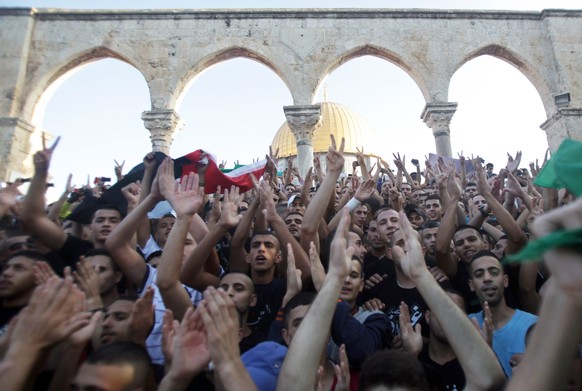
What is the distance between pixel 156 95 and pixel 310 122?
202 inches

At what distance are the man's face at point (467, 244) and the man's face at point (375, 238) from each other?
86 centimetres

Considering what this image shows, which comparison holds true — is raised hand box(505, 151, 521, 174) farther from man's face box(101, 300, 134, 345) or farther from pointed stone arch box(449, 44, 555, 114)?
pointed stone arch box(449, 44, 555, 114)

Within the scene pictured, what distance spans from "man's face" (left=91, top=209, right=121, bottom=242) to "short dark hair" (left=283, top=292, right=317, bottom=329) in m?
2.21

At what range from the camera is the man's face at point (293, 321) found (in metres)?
2.67

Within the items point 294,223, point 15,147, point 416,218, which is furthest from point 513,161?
point 15,147

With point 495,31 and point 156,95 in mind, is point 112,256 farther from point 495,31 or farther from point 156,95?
point 495,31

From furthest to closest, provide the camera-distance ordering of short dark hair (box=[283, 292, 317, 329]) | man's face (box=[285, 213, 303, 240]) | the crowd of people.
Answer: man's face (box=[285, 213, 303, 240]), short dark hair (box=[283, 292, 317, 329]), the crowd of people

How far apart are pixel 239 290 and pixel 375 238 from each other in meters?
2.23

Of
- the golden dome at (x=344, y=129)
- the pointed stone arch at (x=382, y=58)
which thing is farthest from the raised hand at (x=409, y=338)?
the golden dome at (x=344, y=129)

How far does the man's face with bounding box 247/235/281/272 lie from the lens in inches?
147

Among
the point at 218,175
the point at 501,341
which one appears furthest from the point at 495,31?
the point at 501,341

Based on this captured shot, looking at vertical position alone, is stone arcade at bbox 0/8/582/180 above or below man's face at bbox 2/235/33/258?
above

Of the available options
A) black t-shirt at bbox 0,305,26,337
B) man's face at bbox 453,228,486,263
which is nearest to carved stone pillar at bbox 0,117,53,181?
black t-shirt at bbox 0,305,26,337

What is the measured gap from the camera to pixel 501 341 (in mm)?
2912
